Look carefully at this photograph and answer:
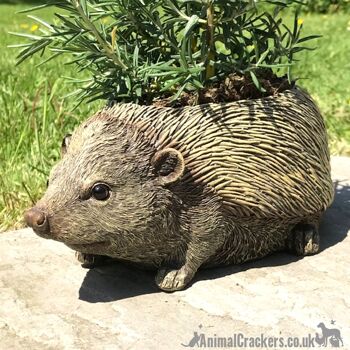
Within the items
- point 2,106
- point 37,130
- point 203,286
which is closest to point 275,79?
point 203,286

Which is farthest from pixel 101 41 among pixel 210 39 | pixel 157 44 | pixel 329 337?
pixel 329 337

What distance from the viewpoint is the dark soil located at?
2.70 m

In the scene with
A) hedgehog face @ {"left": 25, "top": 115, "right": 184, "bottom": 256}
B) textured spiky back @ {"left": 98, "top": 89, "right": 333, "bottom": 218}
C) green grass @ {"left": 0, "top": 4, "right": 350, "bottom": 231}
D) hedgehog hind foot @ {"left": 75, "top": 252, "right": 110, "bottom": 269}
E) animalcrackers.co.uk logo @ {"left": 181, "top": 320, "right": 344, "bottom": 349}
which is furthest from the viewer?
green grass @ {"left": 0, "top": 4, "right": 350, "bottom": 231}

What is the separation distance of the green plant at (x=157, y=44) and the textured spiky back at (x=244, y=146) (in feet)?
0.39

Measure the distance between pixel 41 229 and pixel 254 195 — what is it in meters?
0.84

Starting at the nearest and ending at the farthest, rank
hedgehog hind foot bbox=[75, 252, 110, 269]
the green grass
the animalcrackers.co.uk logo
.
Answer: the animalcrackers.co.uk logo → hedgehog hind foot bbox=[75, 252, 110, 269] → the green grass

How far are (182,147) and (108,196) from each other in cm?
35

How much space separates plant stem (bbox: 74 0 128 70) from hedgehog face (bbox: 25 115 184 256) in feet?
1.09

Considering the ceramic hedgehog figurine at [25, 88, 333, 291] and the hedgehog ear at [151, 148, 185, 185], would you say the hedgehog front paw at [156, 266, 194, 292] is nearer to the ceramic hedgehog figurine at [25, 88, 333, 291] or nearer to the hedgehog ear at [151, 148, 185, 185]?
the ceramic hedgehog figurine at [25, 88, 333, 291]

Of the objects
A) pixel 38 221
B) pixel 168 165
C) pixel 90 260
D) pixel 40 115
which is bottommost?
pixel 40 115

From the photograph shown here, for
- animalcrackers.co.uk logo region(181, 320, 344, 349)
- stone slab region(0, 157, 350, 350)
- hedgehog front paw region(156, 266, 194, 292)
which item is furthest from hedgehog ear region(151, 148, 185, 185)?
animalcrackers.co.uk logo region(181, 320, 344, 349)

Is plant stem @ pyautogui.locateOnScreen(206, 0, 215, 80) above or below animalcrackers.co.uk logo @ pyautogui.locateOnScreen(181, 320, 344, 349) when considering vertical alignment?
above

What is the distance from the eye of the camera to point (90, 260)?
9.29 feet

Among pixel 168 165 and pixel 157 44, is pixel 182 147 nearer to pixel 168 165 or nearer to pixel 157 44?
pixel 168 165
